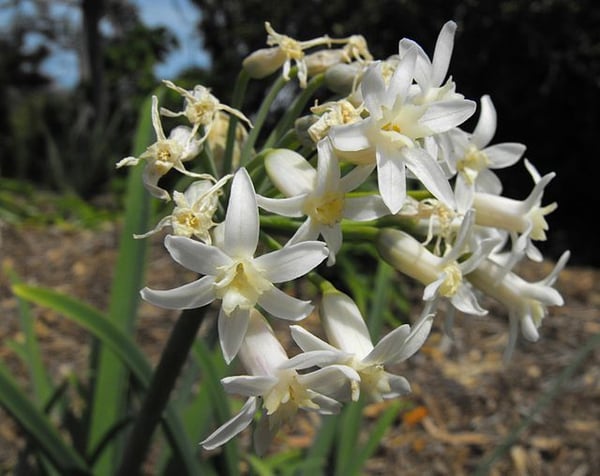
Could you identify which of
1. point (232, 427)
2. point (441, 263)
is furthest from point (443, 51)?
point (232, 427)

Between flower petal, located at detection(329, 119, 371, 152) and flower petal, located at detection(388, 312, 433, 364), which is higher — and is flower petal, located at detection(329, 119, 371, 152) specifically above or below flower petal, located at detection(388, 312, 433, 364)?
above

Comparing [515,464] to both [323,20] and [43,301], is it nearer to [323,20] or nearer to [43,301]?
[43,301]

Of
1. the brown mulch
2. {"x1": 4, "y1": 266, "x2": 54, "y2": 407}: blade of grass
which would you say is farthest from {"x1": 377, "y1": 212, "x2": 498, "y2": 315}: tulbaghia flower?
the brown mulch

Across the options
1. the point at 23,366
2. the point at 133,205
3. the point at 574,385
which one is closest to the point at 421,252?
the point at 133,205

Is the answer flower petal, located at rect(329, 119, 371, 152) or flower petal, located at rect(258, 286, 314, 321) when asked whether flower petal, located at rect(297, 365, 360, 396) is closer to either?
flower petal, located at rect(258, 286, 314, 321)

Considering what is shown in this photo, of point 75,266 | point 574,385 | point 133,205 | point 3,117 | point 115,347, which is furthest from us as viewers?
point 3,117

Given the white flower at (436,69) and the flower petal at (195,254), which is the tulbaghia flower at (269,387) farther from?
the white flower at (436,69)

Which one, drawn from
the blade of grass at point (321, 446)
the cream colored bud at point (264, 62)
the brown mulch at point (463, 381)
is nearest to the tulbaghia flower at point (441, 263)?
the cream colored bud at point (264, 62)

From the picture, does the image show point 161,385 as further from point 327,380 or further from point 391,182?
point 391,182
